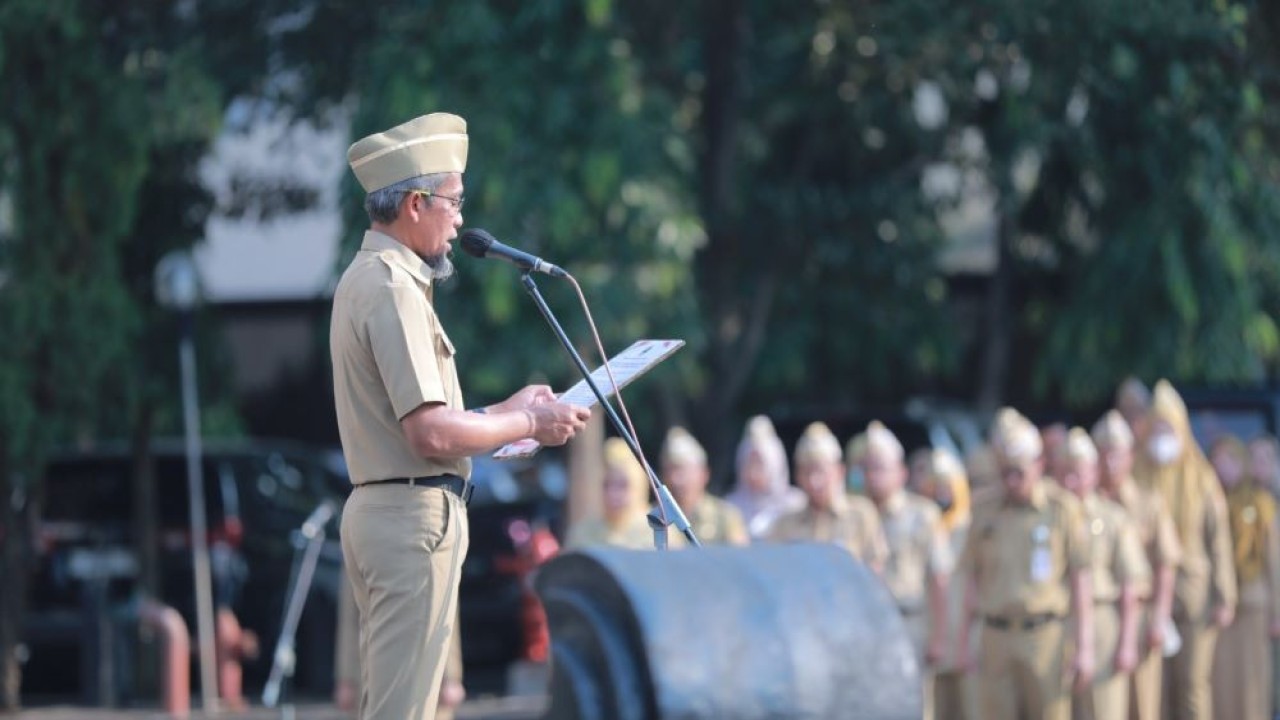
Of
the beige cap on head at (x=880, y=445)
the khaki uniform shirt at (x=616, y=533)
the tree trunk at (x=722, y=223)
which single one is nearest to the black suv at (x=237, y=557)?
the tree trunk at (x=722, y=223)

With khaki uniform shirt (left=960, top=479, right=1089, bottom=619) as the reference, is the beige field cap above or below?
above

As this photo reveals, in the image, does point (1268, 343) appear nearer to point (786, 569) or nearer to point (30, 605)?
point (30, 605)

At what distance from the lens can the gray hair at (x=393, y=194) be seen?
5.24 metres

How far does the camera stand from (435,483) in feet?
17.1

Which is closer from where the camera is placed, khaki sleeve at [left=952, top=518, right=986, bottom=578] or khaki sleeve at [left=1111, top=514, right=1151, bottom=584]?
khaki sleeve at [left=952, top=518, right=986, bottom=578]

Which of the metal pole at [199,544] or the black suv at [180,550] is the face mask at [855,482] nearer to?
the black suv at [180,550]

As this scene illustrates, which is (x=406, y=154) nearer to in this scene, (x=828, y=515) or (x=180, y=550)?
(x=828, y=515)

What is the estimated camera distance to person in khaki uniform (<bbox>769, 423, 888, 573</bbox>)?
10.7 meters

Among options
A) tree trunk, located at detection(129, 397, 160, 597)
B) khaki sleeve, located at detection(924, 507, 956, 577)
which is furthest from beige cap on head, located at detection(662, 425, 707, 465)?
tree trunk, located at detection(129, 397, 160, 597)

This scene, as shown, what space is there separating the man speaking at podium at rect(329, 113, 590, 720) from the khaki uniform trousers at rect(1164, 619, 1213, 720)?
25.7 feet

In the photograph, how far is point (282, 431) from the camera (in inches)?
899

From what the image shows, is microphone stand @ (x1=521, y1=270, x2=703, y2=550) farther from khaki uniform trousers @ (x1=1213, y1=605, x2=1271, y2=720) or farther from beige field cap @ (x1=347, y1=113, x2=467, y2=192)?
khaki uniform trousers @ (x1=1213, y1=605, x2=1271, y2=720)

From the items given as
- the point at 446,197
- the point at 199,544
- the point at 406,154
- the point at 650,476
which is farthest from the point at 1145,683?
the point at 406,154

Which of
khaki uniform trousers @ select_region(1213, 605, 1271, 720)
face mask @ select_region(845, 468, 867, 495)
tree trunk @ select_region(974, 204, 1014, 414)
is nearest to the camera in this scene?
face mask @ select_region(845, 468, 867, 495)
